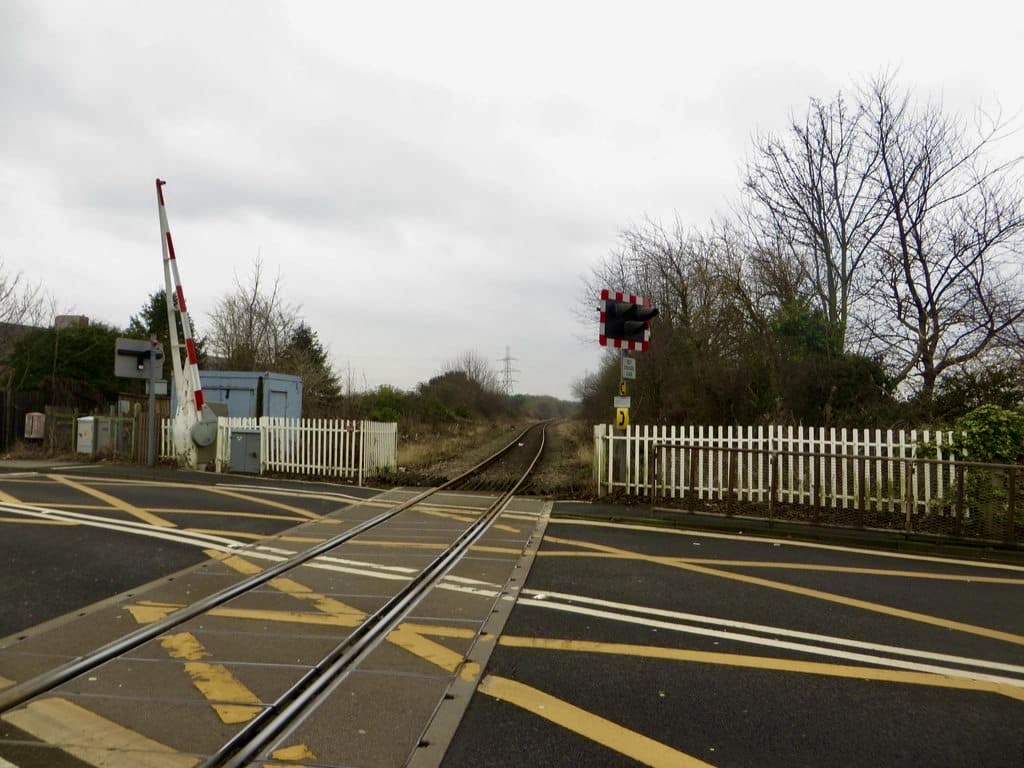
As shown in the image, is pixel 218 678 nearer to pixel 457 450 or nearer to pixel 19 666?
pixel 19 666

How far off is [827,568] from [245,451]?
12.2 m

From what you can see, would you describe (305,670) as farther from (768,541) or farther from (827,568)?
(768,541)

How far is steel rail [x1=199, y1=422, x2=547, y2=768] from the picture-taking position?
10.1 feet

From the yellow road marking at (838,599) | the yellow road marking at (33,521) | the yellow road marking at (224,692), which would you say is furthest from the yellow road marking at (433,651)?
the yellow road marking at (33,521)

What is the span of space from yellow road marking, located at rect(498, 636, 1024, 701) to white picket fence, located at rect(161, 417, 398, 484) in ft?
33.6

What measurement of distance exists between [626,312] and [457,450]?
15456mm

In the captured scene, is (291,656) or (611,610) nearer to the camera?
(291,656)

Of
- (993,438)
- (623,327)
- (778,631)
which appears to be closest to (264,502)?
(623,327)

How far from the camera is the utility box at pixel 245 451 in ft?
51.0

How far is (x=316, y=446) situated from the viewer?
1517 cm

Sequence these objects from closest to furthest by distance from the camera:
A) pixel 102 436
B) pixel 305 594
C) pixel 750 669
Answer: pixel 750 669 → pixel 305 594 → pixel 102 436

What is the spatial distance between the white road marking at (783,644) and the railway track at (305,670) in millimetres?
1184

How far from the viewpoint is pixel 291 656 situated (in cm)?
422

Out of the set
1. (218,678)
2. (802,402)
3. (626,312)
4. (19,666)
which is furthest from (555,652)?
(802,402)
